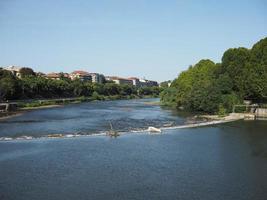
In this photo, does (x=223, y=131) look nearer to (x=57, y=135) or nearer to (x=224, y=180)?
(x=57, y=135)

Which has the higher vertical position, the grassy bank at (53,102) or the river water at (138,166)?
the grassy bank at (53,102)

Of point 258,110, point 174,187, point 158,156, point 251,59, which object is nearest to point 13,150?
point 158,156

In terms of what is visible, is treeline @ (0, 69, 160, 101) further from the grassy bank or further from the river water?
the river water

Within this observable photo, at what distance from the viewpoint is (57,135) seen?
43.4 metres

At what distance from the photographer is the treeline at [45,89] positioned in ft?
302

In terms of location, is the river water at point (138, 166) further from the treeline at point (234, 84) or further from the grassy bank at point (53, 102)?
the grassy bank at point (53, 102)

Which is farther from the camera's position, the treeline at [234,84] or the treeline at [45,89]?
the treeline at [45,89]

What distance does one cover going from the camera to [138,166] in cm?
2880

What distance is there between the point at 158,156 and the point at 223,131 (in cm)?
1612

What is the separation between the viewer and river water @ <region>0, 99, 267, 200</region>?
22875mm

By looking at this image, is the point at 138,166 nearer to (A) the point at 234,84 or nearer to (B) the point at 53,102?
(A) the point at 234,84

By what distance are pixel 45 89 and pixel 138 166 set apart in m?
85.5

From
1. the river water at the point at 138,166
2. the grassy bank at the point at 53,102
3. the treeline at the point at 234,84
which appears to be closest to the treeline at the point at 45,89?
the grassy bank at the point at 53,102

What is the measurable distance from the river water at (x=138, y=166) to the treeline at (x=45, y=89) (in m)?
47.9
